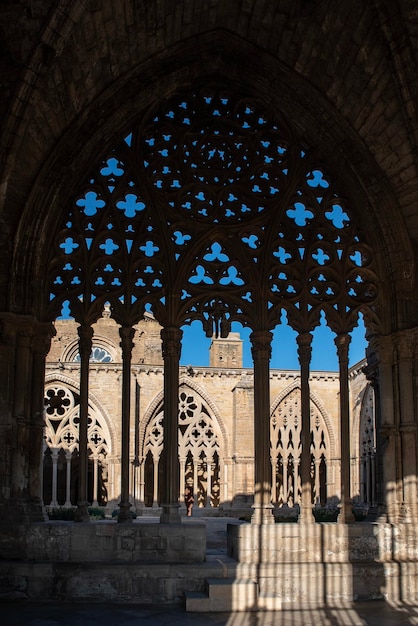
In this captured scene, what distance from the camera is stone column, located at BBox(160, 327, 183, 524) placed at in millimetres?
9188

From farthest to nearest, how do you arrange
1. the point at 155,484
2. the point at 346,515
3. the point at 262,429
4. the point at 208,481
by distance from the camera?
the point at 155,484 < the point at 208,481 < the point at 262,429 < the point at 346,515

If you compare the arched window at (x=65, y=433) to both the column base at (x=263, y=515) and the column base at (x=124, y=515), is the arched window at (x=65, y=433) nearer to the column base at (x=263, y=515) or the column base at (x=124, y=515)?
the column base at (x=124, y=515)

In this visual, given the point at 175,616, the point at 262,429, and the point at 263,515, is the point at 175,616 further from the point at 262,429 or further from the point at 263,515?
the point at 262,429

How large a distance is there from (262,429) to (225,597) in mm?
2093

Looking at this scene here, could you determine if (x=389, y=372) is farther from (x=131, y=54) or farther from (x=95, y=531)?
(x=131, y=54)

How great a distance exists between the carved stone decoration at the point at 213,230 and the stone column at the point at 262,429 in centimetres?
26

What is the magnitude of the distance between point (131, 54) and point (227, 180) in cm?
197

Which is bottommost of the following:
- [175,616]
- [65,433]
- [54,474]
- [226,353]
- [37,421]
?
[175,616]

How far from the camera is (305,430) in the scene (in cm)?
955

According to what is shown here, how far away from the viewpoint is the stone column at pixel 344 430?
9.36 metres

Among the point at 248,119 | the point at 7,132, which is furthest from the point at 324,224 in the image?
the point at 7,132

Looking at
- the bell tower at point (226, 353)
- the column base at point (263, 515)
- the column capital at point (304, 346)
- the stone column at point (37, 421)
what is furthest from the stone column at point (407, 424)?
the bell tower at point (226, 353)

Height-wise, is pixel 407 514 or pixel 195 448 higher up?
pixel 195 448

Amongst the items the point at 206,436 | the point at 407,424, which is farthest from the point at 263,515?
the point at 206,436
